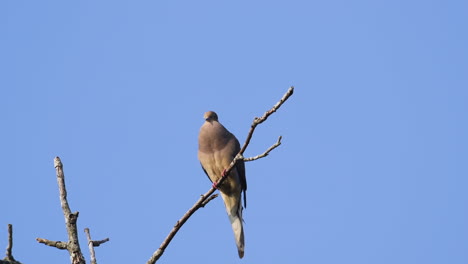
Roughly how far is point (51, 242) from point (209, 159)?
11.0ft

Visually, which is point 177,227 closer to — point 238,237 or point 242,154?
point 242,154

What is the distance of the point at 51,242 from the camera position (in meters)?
3.77

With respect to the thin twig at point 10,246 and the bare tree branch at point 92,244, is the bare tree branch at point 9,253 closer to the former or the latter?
the thin twig at point 10,246

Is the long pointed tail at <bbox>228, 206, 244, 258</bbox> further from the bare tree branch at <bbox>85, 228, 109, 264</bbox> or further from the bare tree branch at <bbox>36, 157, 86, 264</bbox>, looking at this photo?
the bare tree branch at <bbox>36, 157, 86, 264</bbox>

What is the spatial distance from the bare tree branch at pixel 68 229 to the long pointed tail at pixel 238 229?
9.61 ft

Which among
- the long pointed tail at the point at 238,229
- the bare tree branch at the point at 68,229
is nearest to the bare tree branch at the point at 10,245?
the bare tree branch at the point at 68,229

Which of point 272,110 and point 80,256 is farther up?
point 272,110

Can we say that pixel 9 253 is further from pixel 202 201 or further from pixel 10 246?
pixel 202 201

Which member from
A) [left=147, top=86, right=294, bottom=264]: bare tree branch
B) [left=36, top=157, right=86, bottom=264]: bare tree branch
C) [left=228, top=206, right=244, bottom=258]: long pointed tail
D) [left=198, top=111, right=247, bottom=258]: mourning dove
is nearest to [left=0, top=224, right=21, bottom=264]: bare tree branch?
[left=36, top=157, right=86, bottom=264]: bare tree branch

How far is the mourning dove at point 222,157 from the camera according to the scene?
6.96m

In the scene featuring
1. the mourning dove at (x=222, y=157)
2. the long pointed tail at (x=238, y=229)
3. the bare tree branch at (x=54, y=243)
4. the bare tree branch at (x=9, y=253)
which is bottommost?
the bare tree branch at (x=9, y=253)

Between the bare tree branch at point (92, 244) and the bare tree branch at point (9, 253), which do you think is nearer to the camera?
the bare tree branch at point (9, 253)

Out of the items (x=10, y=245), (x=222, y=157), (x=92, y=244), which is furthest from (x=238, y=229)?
(x=10, y=245)

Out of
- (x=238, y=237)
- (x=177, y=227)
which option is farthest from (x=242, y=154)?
(x=238, y=237)
